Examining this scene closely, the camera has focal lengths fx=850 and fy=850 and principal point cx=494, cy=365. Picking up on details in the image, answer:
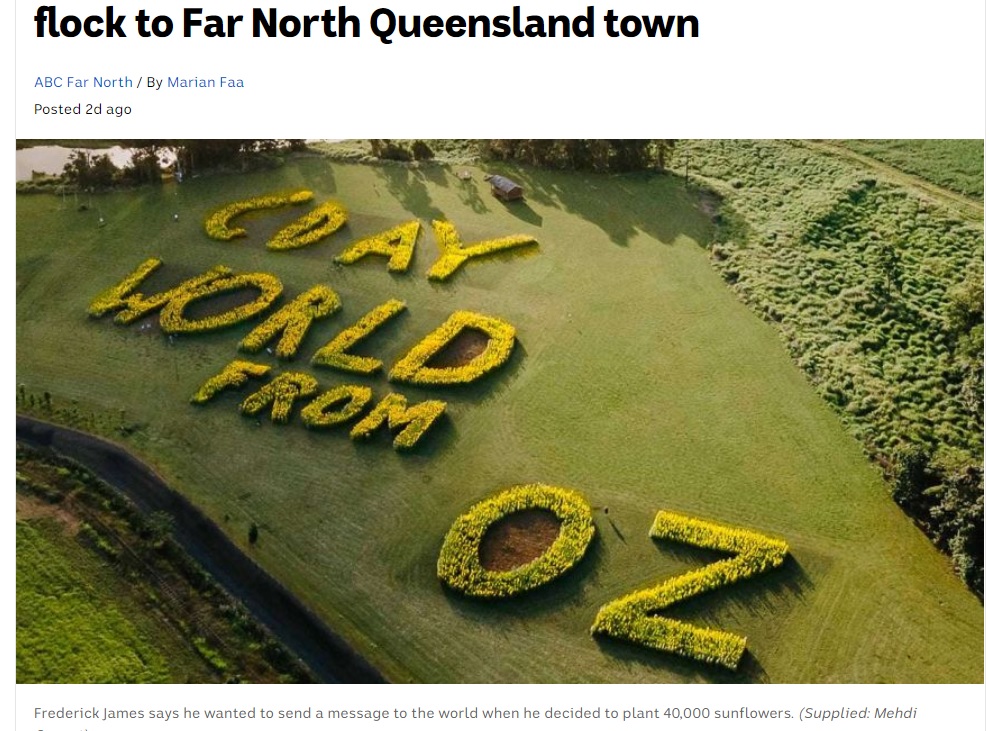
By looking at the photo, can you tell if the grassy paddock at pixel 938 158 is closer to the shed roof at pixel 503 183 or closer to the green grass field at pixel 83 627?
the shed roof at pixel 503 183

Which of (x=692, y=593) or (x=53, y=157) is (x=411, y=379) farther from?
(x=53, y=157)

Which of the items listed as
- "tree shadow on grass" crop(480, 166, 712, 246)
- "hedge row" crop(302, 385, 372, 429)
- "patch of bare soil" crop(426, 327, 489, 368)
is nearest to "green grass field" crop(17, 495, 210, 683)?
"hedge row" crop(302, 385, 372, 429)

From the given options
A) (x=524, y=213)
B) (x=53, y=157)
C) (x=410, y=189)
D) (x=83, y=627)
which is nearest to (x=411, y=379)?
(x=83, y=627)

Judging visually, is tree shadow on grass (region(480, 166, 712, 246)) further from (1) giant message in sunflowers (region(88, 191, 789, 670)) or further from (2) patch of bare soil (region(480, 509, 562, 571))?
(2) patch of bare soil (region(480, 509, 562, 571))

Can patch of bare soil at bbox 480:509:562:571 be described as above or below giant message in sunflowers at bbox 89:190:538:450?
below

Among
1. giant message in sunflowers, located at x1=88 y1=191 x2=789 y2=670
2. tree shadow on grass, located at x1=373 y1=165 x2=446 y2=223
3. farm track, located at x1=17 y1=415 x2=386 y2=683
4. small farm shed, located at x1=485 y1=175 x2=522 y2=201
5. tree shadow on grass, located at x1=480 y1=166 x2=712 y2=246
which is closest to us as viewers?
farm track, located at x1=17 y1=415 x2=386 y2=683

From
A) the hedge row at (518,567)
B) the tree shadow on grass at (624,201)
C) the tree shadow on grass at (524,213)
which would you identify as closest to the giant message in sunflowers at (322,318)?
the tree shadow on grass at (524,213)
